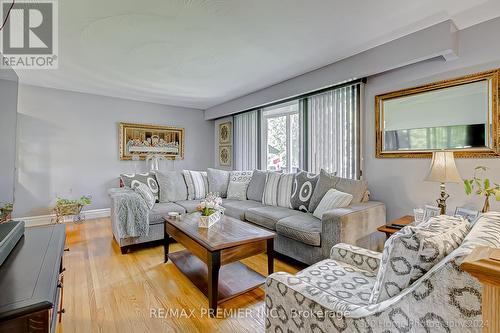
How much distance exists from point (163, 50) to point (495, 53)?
3.19 m

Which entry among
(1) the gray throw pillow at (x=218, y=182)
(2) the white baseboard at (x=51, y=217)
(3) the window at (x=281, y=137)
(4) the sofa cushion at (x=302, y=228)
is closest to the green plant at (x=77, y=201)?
(2) the white baseboard at (x=51, y=217)

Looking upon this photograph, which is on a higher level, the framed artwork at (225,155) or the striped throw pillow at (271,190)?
the framed artwork at (225,155)

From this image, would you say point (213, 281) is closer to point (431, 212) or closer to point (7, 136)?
point (7, 136)

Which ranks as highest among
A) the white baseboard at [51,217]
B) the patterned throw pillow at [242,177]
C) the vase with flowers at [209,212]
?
the patterned throw pillow at [242,177]

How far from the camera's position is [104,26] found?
7.33ft

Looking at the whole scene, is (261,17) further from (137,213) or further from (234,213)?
(137,213)

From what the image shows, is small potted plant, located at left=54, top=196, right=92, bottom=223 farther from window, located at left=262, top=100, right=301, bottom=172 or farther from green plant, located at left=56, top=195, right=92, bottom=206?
window, located at left=262, top=100, right=301, bottom=172

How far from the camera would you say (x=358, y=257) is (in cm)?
154

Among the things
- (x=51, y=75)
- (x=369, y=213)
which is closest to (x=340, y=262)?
(x=369, y=213)

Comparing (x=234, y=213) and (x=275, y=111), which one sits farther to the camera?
(x=275, y=111)

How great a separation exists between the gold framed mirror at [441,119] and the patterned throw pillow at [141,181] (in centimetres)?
314

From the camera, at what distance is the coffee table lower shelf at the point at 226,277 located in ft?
6.56

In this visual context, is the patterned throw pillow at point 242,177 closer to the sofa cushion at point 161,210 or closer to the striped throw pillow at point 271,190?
the striped throw pillow at point 271,190

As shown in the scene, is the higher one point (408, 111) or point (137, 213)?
point (408, 111)
